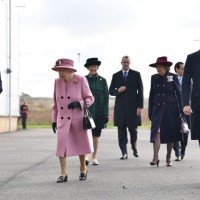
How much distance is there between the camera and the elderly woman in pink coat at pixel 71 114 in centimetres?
977

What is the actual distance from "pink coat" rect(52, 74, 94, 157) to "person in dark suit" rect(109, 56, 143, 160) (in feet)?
13.4

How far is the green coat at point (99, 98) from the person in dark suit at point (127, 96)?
1.07 meters

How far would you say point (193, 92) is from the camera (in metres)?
8.81

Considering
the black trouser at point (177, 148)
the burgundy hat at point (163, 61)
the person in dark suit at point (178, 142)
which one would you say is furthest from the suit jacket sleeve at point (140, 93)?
the burgundy hat at point (163, 61)

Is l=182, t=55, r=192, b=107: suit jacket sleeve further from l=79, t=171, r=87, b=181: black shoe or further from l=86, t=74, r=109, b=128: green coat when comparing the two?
l=86, t=74, r=109, b=128: green coat

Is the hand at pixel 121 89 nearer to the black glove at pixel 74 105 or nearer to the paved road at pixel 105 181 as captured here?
the paved road at pixel 105 181

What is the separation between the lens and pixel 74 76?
392 inches

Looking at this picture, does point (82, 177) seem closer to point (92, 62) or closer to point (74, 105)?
point (74, 105)

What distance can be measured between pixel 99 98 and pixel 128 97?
1.35 m

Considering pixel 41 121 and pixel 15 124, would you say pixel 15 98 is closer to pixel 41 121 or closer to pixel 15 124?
pixel 15 124

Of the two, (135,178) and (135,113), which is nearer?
(135,178)

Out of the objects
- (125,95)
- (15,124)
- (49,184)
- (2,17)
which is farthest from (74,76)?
(15,124)

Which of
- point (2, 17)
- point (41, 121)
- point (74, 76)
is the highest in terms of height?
point (2, 17)

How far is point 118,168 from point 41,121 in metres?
46.6
